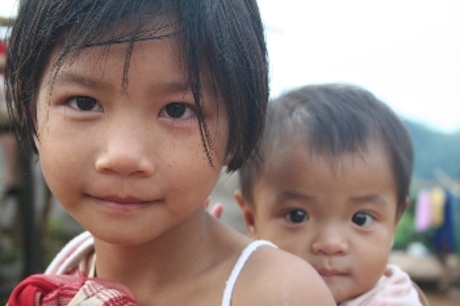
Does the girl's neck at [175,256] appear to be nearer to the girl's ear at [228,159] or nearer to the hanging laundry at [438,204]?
the girl's ear at [228,159]

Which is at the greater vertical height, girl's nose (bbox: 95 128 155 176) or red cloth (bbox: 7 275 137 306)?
girl's nose (bbox: 95 128 155 176)

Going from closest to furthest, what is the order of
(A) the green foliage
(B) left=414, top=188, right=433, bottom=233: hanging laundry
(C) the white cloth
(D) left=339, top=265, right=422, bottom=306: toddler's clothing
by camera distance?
(D) left=339, top=265, right=422, bottom=306: toddler's clothing < (C) the white cloth < (B) left=414, top=188, right=433, bottom=233: hanging laundry < (A) the green foliage

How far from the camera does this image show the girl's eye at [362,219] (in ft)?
5.15

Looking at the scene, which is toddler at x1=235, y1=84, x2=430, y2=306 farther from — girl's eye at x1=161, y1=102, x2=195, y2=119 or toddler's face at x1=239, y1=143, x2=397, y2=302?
girl's eye at x1=161, y1=102, x2=195, y2=119

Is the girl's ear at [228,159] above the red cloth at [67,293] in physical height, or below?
above

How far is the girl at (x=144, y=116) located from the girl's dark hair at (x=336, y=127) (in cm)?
35

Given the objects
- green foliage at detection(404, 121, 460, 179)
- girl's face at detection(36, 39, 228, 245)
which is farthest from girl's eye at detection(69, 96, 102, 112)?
green foliage at detection(404, 121, 460, 179)

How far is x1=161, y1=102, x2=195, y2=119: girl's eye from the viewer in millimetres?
1114

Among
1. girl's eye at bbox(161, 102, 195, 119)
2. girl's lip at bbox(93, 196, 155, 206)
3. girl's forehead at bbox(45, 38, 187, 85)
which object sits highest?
girl's forehead at bbox(45, 38, 187, 85)

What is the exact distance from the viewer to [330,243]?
4.89ft

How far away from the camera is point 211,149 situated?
115 centimetres

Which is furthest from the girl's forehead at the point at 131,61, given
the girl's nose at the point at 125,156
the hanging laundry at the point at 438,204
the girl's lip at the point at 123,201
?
the hanging laundry at the point at 438,204

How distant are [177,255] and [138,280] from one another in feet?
0.38

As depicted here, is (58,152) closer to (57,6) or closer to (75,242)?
(57,6)
